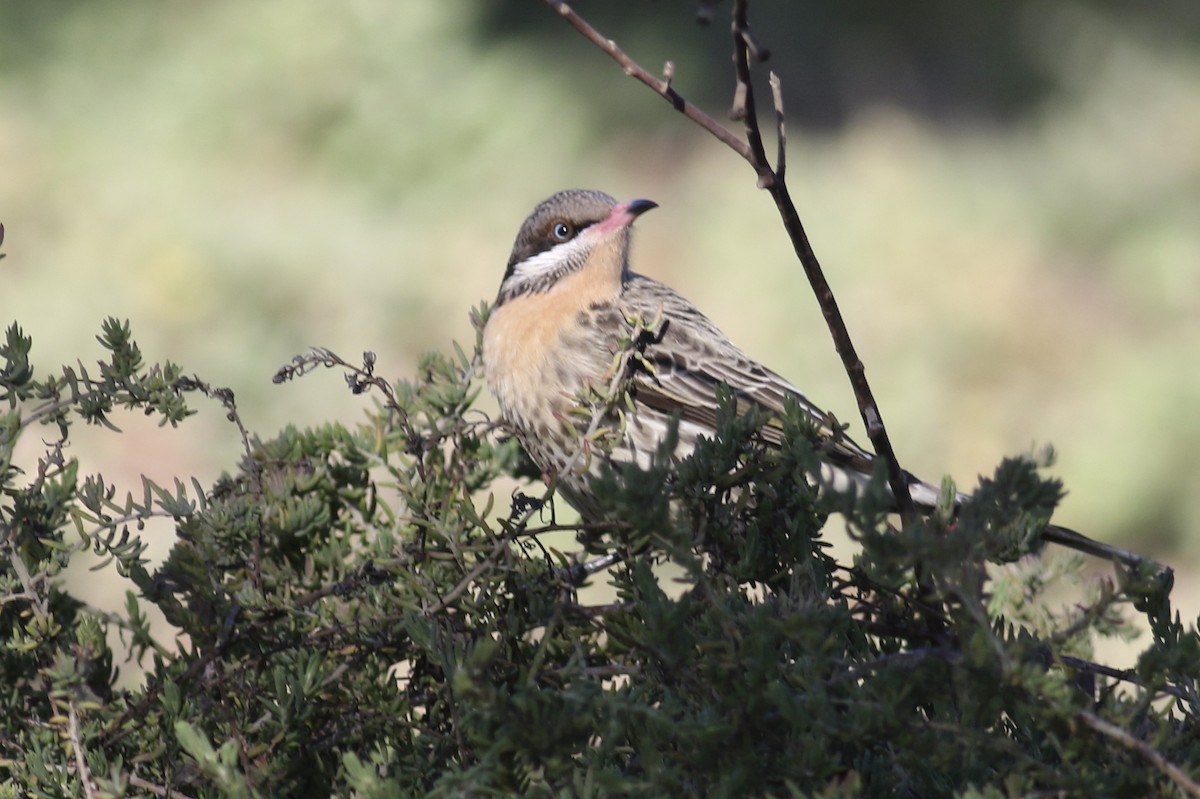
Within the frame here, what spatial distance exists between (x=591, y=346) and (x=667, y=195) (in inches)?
192

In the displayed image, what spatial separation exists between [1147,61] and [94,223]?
7318 mm

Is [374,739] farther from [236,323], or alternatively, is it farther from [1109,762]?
[236,323]

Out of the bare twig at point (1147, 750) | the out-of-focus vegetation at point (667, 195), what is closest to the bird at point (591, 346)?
the bare twig at point (1147, 750)

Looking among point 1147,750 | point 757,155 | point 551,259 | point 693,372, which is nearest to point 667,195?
point 551,259

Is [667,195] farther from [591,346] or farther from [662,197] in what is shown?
[591,346]

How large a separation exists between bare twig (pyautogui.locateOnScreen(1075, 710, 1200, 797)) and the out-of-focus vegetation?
17.5 feet

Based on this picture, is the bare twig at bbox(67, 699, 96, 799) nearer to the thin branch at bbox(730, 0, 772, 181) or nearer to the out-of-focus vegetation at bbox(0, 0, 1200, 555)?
the thin branch at bbox(730, 0, 772, 181)

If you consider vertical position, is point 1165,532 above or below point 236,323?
below

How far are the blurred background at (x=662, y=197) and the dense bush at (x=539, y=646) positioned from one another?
145 inches

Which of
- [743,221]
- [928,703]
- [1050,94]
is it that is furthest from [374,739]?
[1050,94]

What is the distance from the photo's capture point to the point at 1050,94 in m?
9.91

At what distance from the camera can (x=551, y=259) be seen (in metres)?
4.90

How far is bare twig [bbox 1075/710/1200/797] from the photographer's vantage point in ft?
5.17

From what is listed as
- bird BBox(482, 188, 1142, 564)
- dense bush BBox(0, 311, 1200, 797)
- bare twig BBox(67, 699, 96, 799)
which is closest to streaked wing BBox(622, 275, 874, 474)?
bird BBox(482, 188, 1142, 564)
